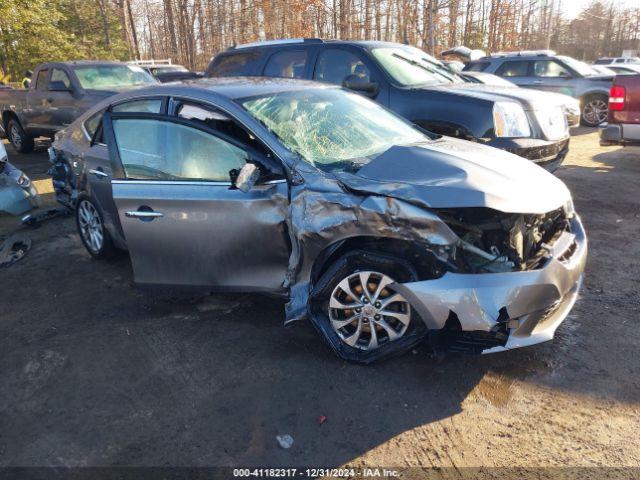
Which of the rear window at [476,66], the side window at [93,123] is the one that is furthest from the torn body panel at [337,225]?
the rear window at [476,66]

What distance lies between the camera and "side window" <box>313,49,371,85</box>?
6.74 meters

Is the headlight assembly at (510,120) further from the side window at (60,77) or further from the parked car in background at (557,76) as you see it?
the side window at (60,77)

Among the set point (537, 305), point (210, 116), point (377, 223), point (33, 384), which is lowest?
point (33, 384)

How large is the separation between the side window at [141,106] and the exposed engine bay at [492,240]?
2.34 metres

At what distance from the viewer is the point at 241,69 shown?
7.64 m

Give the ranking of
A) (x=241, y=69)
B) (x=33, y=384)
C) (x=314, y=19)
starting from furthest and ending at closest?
(x=314, y=19)
(x=241, y=69)
(x=33, y=384)

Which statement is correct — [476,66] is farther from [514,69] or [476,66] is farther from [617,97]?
[617,97]

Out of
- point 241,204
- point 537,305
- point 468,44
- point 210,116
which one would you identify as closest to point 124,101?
point 210,116

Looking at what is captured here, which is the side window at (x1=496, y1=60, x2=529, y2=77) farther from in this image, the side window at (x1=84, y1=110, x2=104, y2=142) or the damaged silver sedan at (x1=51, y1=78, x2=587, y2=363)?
the side window at (x1=84, y1=110, x2=104, y2=142)

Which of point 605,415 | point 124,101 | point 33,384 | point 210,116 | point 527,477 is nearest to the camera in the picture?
point 527,477

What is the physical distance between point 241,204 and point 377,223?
37.3 inches

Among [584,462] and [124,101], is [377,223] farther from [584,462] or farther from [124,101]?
[124,101]

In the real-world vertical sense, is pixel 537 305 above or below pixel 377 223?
below

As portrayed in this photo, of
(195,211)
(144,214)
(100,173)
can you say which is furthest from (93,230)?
(195,211)
